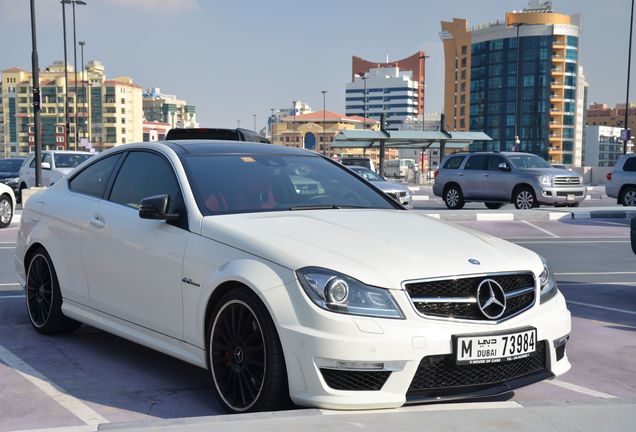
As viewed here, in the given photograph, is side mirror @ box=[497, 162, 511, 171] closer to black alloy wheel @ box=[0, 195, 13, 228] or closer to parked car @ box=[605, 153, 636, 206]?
parked car @ box=[605, 153, 636, 206]

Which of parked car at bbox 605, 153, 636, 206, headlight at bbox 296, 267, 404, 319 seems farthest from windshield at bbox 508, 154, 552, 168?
headlight at bbox 296, 267, 404, 319

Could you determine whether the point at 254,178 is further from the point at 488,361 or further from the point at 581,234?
the point at 581,234

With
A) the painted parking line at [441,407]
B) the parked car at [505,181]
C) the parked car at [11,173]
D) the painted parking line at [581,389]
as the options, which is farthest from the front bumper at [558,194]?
the painted parking line at [441,407]

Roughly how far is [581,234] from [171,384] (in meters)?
12.7

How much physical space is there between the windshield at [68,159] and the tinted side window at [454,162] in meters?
11.0

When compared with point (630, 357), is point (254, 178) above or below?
above

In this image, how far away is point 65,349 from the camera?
577cm

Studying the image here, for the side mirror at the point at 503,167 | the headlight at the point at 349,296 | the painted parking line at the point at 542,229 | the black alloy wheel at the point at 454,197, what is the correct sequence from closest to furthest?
the headlight at the point at 349,296
the painted parking line at the point at 542,229
the side mirror at the point at 503,167
the black alloy wheel at the point at 454,197

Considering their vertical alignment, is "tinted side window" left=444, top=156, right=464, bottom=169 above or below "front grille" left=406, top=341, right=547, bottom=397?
above

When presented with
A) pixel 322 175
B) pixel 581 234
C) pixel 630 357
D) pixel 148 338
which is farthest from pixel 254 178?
pixel 581 234

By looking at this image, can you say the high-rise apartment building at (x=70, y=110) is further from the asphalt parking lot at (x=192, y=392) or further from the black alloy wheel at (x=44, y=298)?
the asphalt parking lot at (x=192, y=392)

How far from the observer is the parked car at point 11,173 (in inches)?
1081

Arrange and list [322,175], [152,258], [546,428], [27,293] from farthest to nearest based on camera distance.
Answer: [27,293] < [322,175] < [152,258] < [546,428]

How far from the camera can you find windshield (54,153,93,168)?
2469cm
